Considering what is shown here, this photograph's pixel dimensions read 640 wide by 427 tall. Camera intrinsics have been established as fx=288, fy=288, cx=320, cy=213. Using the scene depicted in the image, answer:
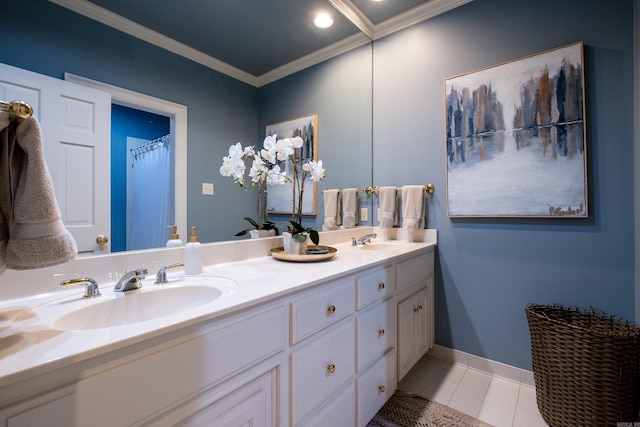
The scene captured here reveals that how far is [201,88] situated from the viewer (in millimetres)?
1223

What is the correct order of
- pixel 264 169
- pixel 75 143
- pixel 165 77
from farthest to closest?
pixel 264 169
pixel 165 77
pixel 75 143

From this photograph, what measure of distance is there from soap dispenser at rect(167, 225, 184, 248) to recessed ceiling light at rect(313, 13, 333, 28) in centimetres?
148

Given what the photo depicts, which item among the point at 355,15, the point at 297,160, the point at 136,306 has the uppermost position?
the point at 355,15

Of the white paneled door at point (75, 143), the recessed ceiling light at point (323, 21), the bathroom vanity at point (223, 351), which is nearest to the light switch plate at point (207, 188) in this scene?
the bathroom vanity at point (223, 351)

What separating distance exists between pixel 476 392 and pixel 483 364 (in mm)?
249

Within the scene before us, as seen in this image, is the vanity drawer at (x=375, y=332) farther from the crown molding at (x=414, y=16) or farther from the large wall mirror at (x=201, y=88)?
the crown molding at (x=414, y=16)


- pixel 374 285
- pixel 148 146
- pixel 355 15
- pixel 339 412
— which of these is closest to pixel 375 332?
pixel 374 285

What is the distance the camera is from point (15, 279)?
2.62ft

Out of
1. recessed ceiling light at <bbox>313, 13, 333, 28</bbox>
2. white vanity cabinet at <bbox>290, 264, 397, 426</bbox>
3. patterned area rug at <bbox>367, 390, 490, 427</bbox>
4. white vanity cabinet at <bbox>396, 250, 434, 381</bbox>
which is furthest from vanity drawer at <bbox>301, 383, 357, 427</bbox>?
recessed ceiling light at <bbox>313, 13, 333, 28</bbox>

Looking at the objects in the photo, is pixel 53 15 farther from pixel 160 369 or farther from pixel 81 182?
pixel 160 369

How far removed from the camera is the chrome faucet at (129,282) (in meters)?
0.88

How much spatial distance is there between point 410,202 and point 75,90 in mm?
1802

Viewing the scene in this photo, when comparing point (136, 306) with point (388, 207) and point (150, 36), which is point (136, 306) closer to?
point (150, 36)

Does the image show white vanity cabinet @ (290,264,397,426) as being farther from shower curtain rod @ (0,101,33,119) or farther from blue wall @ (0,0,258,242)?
shower curtain rod @ (0,101,33,119)
